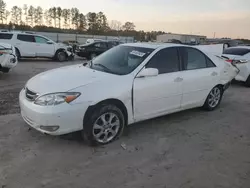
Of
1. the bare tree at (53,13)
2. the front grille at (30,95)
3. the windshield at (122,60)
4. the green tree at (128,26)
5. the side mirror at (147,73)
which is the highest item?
the bare tree at (53,13)

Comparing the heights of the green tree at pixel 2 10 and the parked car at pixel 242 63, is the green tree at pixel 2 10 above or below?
above

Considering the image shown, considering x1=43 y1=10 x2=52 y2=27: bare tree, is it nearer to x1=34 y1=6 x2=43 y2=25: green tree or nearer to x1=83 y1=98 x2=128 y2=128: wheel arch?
x1=34 y1=6 x2=43 y2=25: green tree

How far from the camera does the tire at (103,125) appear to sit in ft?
13.1

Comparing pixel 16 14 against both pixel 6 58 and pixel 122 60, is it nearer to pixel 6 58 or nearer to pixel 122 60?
pixel 6 58

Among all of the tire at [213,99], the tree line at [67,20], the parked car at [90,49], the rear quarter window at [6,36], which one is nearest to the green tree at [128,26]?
the tree line at [67,20]

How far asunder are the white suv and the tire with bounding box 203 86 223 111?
12.5 metres

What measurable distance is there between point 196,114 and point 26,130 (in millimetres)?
3538

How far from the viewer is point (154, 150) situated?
412 cm

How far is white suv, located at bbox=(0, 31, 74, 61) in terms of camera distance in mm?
15477

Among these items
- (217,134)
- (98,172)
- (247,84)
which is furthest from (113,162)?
(247,84)

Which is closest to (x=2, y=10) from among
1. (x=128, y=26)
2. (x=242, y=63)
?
(x=128, y=26)

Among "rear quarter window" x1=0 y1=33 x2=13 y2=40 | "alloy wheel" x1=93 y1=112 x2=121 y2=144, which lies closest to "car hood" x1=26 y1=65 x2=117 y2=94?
"alloy wheel" x1=93 y1=112 x2=121 y2=144

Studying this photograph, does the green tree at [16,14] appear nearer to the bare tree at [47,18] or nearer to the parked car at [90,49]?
the bare tree at [47,18]

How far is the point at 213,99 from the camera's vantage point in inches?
244
